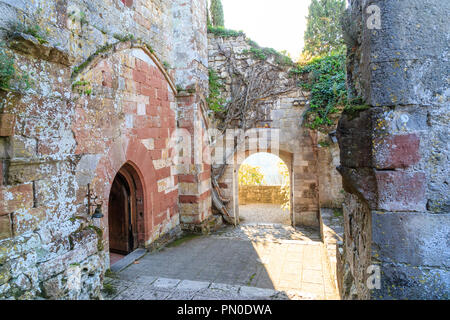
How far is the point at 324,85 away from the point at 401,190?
6984mm

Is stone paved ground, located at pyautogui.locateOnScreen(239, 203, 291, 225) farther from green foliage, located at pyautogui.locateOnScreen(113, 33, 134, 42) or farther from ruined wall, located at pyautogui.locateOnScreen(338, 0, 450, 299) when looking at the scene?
ruined wall, located at pyautogui.locateOnScreen(338, 0, 450, 299)

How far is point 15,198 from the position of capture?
8.68 ft

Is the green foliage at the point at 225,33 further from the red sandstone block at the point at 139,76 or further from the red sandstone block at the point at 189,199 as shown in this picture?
the red sandstone block at the point at 189,199

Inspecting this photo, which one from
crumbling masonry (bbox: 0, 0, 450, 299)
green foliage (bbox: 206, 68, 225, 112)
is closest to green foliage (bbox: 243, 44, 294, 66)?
green foliage (bbox: 206, 68, 225, 112)

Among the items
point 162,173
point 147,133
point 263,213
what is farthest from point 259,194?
point 147,133

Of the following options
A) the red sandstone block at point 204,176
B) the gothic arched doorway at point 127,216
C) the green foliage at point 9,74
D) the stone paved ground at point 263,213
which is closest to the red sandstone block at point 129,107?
the gothic arched doorway at point 127,216

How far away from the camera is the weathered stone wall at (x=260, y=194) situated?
41.1ft

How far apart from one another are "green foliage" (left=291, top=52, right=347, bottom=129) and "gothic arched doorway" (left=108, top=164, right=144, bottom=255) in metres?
5.14

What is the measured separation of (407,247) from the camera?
5.97ft

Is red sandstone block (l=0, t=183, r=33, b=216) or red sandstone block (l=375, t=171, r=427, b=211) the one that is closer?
red sandstone block (l=375, t=171, r=427, b=211)

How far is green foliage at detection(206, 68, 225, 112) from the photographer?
8.39 metres

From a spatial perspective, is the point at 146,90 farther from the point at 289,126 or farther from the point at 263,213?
the point at 263,213

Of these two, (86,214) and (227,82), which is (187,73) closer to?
(227,82)
